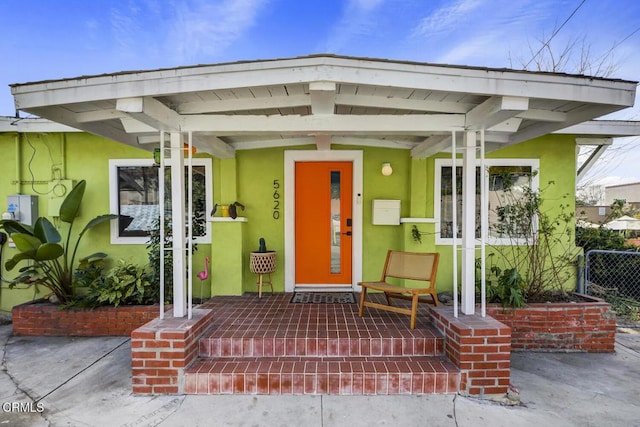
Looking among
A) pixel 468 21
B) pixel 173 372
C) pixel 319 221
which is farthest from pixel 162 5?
pixel 173 372

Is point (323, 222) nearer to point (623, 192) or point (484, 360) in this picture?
point (484, 360)

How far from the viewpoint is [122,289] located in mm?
4379

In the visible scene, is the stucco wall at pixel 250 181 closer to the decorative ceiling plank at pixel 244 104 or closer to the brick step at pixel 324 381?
the decorative ceiling plank at pixel 244 104

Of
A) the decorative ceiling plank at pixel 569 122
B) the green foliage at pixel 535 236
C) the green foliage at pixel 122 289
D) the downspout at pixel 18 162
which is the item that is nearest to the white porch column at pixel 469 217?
the decorative ceiling plank at pixel 569 122

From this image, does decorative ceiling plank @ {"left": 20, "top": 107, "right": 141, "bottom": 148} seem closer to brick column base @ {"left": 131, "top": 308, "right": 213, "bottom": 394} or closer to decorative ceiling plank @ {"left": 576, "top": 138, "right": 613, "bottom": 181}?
brick column base @ {"left": 131, "top": 308, "right": 213, "bottom": 394}

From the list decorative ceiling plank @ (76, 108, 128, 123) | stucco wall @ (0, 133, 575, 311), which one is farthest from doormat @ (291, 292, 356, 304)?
decorative ceiling plank @ (76, 108, 128, 123)

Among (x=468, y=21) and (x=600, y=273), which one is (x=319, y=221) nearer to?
(x=600, y=273)

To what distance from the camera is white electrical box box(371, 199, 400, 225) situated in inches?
196

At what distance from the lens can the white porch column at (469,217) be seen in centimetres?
323

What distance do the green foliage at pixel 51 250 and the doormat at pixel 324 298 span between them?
2.97 m

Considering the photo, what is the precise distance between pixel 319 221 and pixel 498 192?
2876mm

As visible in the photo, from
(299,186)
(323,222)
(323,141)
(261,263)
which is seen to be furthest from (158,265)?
(323,141)

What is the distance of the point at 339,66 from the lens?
2.53m

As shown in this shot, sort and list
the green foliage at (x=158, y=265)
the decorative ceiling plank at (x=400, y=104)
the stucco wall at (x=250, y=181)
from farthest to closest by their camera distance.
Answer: the stucco wall at (x=250, y=181) → the green foliage at (x=158, y=265) → the decorative ceiling plank at (x=400, y=104)
